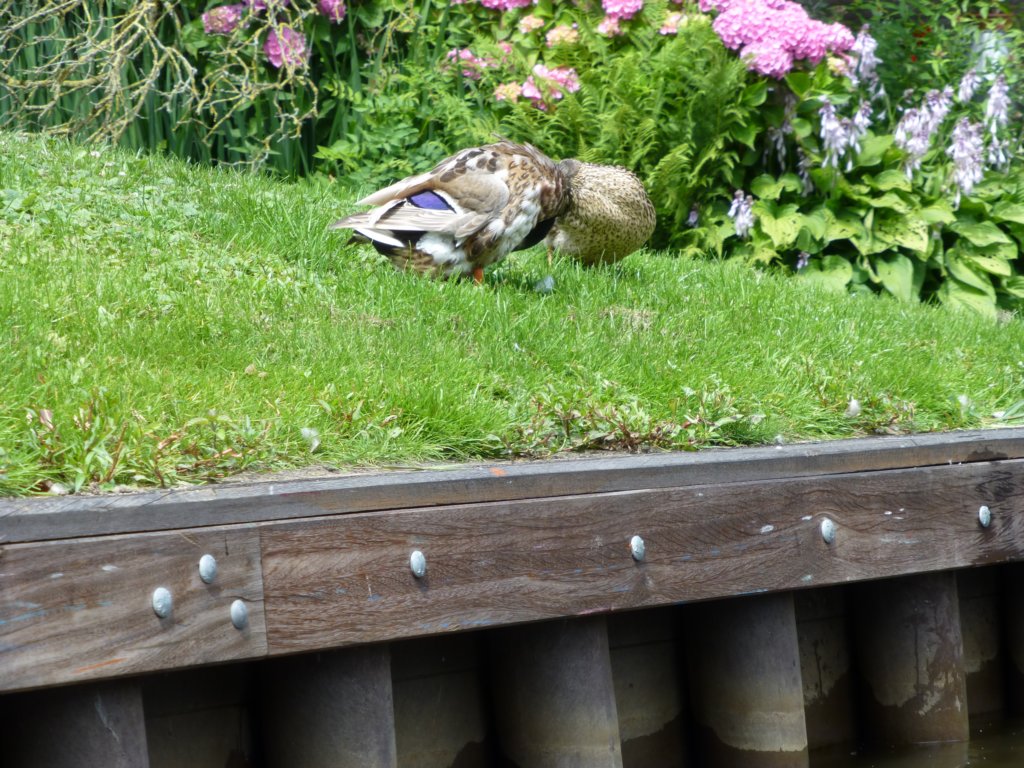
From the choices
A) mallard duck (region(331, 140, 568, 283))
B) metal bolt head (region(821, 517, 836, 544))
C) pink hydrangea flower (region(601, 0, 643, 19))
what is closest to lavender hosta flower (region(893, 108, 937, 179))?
pink hydrangea flower (region(601, 0, 643, 19))

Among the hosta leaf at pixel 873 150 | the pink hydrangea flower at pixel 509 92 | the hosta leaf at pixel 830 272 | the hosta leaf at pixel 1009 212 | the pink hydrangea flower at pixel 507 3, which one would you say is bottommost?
the hosta leaf at pixel 830 272

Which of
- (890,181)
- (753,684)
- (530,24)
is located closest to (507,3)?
(530,24)

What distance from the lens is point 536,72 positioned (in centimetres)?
803

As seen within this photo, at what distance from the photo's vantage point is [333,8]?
26.7ft

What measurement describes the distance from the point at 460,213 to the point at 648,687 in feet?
7.24

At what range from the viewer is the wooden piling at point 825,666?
4199mm

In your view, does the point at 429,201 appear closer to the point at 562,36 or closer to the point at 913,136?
the point at 562,36

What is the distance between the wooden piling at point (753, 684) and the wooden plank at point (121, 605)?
1.58 m

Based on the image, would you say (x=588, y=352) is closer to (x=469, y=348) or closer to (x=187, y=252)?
(x=469, y=348)

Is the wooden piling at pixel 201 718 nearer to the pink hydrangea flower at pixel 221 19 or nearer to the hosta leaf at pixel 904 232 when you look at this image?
the hosta leaf at pixel 904 232

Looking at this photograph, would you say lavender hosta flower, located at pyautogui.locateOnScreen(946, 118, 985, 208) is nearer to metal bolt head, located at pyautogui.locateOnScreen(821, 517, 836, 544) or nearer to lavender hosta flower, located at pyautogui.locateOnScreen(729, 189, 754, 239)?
lavender hosta flower, located at pyautogui.locateOnScreen(729, 189, 754, 239)

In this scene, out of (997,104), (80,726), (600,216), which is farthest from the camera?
(997,104)

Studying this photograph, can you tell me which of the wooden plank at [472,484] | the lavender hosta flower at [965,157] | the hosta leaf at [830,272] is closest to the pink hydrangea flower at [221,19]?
the hosta leaf at [830,272]

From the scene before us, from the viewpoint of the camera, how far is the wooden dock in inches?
105
